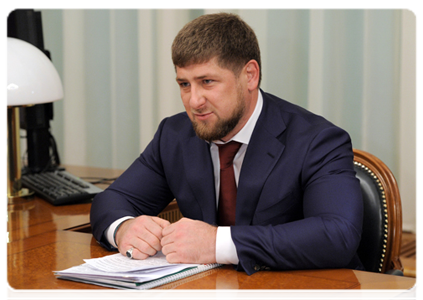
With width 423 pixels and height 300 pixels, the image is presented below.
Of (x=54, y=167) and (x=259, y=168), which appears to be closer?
(x=259, y=168)

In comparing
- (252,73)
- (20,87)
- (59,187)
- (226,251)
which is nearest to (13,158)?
(59,187)

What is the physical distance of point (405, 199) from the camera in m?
2.69

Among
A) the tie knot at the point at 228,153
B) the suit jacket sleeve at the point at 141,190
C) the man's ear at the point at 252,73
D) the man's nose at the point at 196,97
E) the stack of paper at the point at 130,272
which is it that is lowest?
the stack of paper at the point at 130,272

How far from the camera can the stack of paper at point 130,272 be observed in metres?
1.17

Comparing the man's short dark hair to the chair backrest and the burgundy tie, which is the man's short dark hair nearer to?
the burgundy tie

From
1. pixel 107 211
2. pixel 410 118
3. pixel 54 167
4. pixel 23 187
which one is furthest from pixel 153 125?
pixel 107 211

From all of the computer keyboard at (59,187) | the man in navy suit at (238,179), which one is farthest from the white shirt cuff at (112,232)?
the computer keyboard at (59,187)

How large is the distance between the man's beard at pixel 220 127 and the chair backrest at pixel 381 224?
1.56ft

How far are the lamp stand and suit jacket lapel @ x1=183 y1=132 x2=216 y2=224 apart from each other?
0.87m

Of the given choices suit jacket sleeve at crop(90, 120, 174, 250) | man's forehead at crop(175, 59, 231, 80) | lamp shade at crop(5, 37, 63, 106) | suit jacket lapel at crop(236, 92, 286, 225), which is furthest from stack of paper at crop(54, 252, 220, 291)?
lamp shade at crop(5, 37, 63, 106)

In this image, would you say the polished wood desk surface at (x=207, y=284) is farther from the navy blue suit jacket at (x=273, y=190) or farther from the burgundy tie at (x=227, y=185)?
the burgundy tie at (x=227, y=185)

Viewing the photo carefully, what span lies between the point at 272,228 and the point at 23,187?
4.69 ft

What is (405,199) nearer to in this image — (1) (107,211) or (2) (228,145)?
(2) (228,145)

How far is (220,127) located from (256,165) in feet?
0.49
